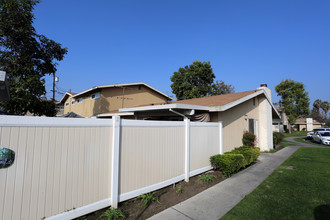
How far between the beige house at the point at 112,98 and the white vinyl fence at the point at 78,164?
1120cm

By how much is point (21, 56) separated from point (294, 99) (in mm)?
41790

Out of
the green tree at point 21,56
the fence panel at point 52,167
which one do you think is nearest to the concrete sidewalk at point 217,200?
the fence panel at point 52,167

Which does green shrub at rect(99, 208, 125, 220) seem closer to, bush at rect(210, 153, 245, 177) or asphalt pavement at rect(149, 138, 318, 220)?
asphalt pavement at rect(149, 138, 318, 220)

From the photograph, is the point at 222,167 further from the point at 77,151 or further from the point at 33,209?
the point at 33,209

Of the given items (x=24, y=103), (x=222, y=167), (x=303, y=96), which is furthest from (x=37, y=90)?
(x=303, y=96)

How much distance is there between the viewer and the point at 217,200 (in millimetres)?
4176

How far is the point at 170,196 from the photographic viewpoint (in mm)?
4328

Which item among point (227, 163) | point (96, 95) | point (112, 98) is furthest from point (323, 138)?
point (96, 95)

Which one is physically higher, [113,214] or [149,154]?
[149,154]

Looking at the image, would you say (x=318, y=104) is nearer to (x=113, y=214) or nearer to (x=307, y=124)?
(x=307, y=124)

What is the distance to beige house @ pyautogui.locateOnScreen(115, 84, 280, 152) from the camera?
671 centimetres

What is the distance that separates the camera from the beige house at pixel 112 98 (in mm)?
15961

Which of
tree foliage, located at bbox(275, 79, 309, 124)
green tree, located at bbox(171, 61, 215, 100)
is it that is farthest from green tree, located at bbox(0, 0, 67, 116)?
tree foliage, located at bbox(275, 79, 309, 124)

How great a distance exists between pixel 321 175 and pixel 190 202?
5.54 metres
